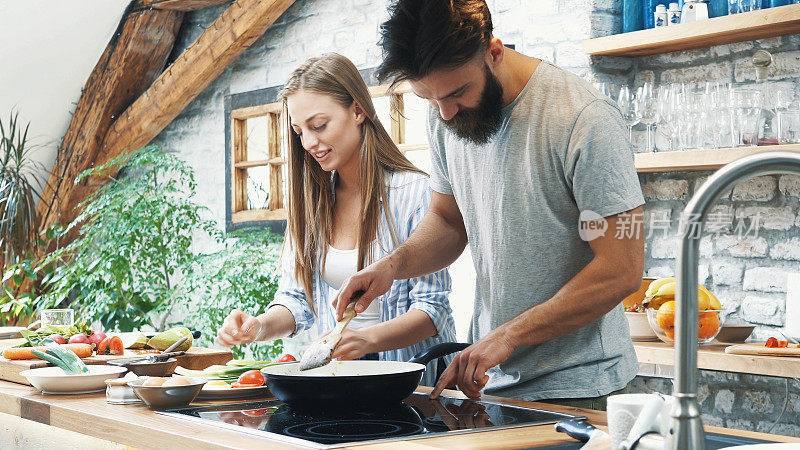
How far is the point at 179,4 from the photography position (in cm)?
588

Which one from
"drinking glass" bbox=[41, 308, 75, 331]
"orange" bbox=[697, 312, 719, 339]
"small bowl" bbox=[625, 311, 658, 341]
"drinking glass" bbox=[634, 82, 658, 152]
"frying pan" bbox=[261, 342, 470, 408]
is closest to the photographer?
"frying pan" bbox=[261, 342, 470, 408]

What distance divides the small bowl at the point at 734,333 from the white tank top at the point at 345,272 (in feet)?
5.12

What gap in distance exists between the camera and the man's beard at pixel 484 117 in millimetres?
1849

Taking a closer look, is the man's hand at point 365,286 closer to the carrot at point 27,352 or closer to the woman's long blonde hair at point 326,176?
the woman's long blonde hair at point 326,176

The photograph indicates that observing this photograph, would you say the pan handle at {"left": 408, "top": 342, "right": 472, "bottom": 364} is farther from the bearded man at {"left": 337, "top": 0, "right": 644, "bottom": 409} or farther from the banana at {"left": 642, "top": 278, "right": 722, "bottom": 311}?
the banana at {"left": 642, "top": 278, "right": 722, "bottom": 311}

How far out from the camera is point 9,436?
2.40 meters

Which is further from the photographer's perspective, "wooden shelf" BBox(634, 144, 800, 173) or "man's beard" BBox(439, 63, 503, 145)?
"wooden shelf" BBox(634, 144, 800, 173)

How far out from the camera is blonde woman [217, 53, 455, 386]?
242cm

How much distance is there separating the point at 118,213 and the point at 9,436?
10.0ft

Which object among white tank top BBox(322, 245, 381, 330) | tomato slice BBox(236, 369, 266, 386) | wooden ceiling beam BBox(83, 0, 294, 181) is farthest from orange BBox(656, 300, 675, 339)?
wooden ceiling beam BBox(83, 0, 294, 181)

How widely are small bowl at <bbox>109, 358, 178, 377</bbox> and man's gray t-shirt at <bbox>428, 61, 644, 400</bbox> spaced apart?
807 millimetres

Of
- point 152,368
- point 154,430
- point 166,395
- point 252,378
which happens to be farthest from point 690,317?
point 152,368

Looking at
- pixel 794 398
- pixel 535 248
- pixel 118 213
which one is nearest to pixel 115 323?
pixel 118 213

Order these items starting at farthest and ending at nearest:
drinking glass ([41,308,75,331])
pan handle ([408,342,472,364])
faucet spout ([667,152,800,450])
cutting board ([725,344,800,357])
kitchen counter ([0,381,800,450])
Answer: cutting board ([725,344,800,357])
drinking glass ([41,308,75,331])
pan handle ([408,342,472,364])
kitchen counter ([0,381,800,450])
faucet spout ([667,152,800,450])
